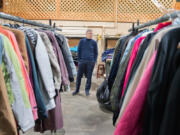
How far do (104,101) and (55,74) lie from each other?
4.62ft

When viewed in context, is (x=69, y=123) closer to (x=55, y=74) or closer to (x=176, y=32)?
(x=55, y=74)

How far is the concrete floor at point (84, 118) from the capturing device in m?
1.90

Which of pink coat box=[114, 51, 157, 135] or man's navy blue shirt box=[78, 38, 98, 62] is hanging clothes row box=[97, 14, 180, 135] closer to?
pink coat box=[114, 51, 157, 135]

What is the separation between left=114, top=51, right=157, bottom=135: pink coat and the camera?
62 cm

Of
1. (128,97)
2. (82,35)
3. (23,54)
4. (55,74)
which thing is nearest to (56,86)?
(55,74)

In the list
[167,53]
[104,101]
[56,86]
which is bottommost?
[104,101]

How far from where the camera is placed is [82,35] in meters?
4.96

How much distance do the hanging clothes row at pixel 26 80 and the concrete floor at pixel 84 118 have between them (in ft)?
1.66

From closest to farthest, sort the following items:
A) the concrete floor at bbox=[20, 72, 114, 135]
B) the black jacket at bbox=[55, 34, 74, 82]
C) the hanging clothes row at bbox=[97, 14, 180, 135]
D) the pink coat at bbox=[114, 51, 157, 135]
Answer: the hanging clothes row at bbox=[97, 14, 180, 135], the pink coat at bbox=[114, 51, 157, 135], the black jacket at bbox=[55, 34, 74, 82], the concrete floor at bbox=[20, 72, 114, 135]

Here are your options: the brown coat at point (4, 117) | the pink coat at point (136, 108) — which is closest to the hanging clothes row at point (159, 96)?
the pink coat at point (136, 108)

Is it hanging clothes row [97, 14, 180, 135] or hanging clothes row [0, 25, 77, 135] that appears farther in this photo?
hanging clothes row [0, 25, 77, 135]

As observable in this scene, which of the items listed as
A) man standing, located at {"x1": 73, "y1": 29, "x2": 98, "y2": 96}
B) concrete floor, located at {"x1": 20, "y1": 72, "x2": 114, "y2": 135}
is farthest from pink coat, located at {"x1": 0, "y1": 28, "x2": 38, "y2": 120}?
man standing, located at {"x1": 73, "y1": 29, "x2": 98, "y2": 96}

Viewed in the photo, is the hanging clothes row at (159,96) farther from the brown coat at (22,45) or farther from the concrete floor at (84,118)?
the concrete floor at (84,118)

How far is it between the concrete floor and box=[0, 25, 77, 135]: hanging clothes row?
505 mm
